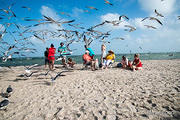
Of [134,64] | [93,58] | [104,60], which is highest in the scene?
[93,58]

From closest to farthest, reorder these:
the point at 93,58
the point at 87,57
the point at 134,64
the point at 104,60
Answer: the point at 87,57
the point at 134,64
the point at 93,58
the point at 104,60

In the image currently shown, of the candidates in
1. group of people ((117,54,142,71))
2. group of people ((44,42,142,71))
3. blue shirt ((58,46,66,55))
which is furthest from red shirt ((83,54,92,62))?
group of people ((117,54,142,71))

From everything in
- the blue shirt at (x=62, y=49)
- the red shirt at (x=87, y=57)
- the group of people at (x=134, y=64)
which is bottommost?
the group of people at (x=134, y=64)

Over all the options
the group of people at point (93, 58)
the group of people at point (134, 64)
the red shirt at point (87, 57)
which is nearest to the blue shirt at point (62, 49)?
the group of people at point (93, 58)

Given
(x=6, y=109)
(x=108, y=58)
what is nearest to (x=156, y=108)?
(x=6, y=109)

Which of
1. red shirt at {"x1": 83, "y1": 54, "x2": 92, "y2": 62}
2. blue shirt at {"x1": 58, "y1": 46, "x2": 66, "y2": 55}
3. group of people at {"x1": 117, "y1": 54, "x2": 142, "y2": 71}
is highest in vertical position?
blue shirt at {"x1": 58, "y1": 46, "x2": 66, "y2": 55}

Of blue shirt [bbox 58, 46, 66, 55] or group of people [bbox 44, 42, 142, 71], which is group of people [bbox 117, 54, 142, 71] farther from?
blue shirt [bbox 58, 46, 66, 55]

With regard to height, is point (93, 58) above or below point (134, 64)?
above

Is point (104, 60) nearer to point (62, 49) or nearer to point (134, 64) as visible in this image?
point (134, 64)

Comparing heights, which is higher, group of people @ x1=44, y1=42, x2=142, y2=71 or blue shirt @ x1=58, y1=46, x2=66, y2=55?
blue shirt @ x1=58, y1=46, x2=66, y2=55

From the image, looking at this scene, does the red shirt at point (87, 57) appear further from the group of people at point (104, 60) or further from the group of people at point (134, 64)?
the group of people at point (134, 64)

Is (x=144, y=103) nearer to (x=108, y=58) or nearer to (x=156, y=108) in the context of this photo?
(x=156, y=108)

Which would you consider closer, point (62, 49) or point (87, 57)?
point (87, 57)

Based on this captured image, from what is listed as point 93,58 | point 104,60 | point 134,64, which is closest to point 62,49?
point 93,58
